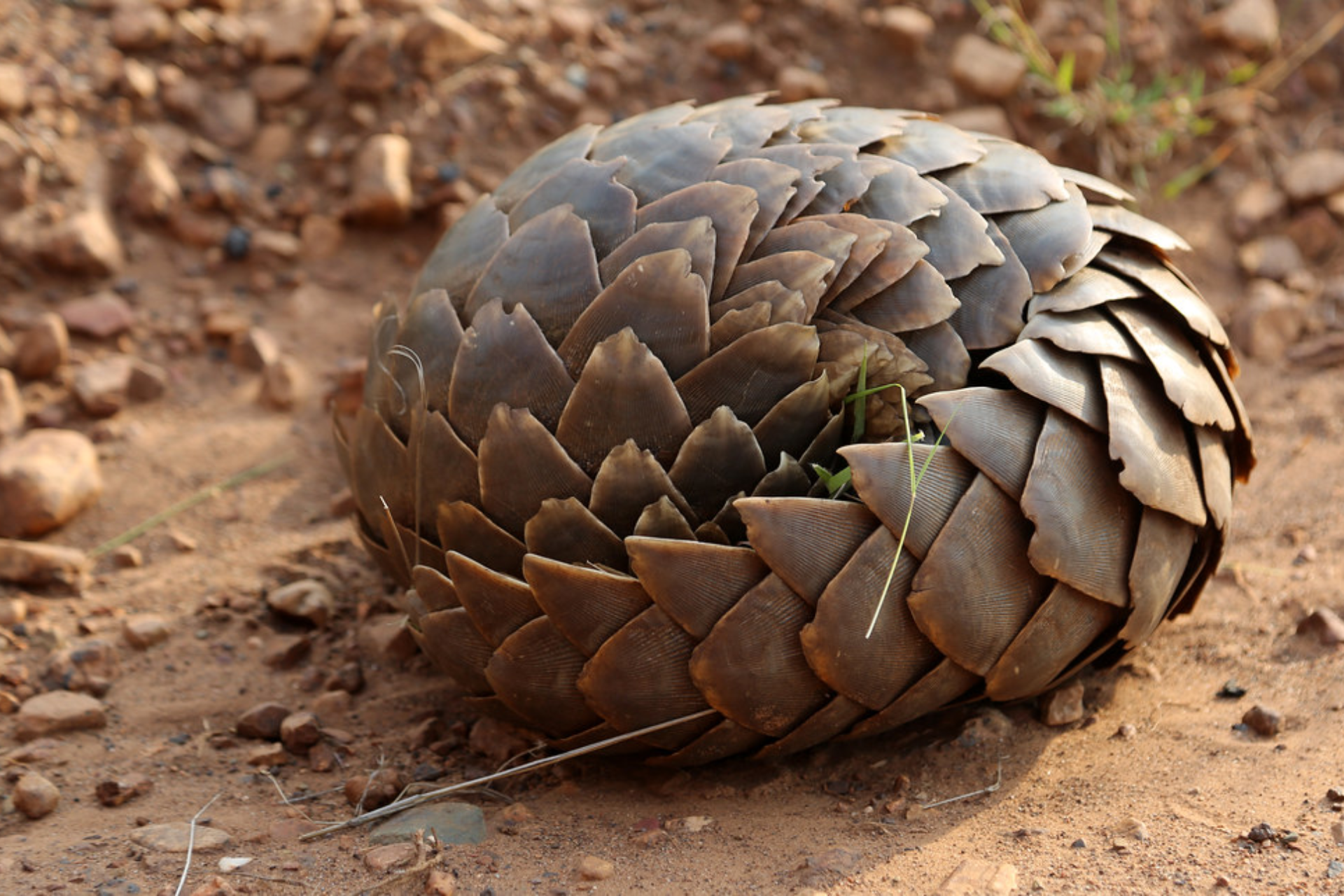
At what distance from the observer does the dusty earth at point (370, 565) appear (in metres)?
2.58

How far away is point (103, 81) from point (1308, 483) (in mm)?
4569

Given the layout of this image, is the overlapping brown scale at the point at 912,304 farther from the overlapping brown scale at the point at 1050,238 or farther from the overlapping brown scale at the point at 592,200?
the overlapping brown scale at the point at 592,200

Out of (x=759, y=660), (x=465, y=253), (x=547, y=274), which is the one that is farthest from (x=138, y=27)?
(x=759, y=660)

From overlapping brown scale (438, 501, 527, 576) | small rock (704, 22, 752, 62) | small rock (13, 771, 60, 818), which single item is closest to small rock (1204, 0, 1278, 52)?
small rock (704, 22, 752, 62)

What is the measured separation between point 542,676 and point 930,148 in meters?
1.54

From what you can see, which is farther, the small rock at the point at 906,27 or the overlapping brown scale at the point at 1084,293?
the small rock at the point at 906,27

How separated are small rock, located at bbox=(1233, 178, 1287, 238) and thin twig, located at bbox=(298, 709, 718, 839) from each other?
3.71 meters

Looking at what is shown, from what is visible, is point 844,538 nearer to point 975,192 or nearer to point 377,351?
point 975,192

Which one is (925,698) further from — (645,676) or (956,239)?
(956,239)

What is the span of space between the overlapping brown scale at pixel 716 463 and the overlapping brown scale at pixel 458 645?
57 cm

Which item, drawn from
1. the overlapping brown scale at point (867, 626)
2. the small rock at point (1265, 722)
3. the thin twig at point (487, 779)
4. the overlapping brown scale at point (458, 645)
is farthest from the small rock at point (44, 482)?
the small rock at point (1265, 722)

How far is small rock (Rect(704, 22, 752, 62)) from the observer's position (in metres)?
5.23

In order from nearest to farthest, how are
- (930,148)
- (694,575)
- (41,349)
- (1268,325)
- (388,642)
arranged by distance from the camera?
1. (694,575)
2. (930,148)
3. (388,642)
4. (41,349)
5. (1268,325)

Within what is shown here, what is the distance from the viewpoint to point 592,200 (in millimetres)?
2832
